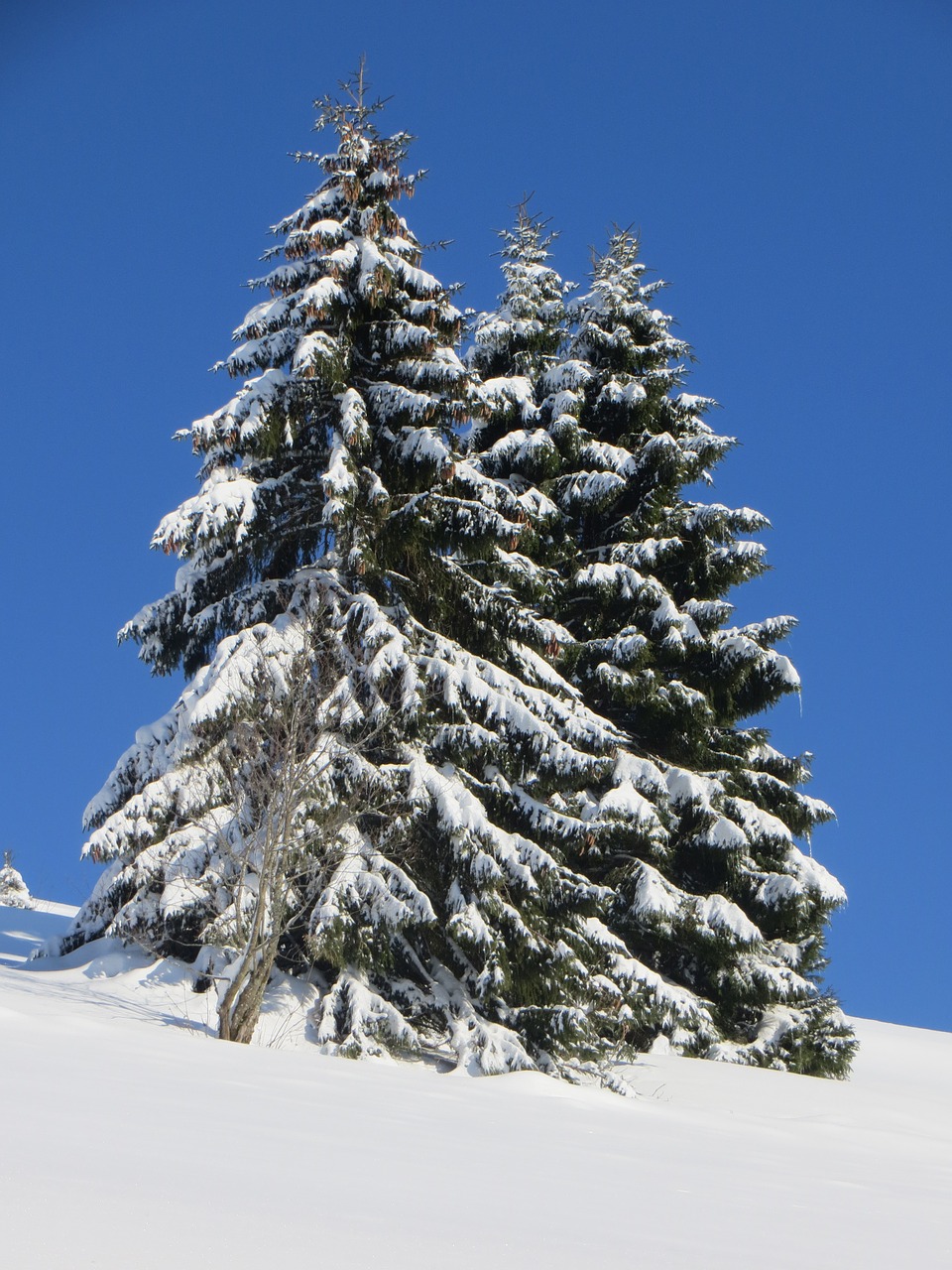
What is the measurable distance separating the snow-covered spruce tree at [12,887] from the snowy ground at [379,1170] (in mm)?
29413

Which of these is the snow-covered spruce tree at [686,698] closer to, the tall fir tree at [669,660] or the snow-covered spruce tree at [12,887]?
the tall fir tree at [669,660]

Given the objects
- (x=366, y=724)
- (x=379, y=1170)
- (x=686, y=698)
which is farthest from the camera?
(x=686, y=698)

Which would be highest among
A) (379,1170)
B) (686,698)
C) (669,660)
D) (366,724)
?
(669,660)

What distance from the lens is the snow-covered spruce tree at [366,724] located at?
1141 cm

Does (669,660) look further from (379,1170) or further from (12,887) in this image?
(12,887)

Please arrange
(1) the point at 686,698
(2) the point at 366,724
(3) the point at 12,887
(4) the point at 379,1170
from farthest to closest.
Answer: (3) the point at 12,887 → (1) the point at 686,698 → (2) the point at 366,724 → (4) the point at 379,1170

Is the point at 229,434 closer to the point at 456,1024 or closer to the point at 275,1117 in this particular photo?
the point at 456,1024

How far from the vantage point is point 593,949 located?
1307cm

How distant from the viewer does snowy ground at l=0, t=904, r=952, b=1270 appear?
3203 mm

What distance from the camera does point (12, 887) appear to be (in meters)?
39.3

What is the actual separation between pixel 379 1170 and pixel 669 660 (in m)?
13.6

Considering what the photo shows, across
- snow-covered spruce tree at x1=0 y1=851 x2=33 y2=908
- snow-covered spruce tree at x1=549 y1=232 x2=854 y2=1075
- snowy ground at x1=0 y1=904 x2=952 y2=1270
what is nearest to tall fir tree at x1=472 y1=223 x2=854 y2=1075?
snow-covered spruce tree at x1=549 y1=232 x2=854 y2=1075

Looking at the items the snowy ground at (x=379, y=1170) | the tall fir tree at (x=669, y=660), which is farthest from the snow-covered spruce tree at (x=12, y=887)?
the snowy ground at (x=379, y=1170)

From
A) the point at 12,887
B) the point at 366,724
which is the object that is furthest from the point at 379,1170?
the point at 12,887
